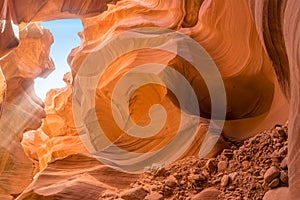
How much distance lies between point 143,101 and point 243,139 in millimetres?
1145

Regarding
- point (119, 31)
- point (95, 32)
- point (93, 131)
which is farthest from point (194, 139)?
point (95, 32)

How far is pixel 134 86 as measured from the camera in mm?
3627

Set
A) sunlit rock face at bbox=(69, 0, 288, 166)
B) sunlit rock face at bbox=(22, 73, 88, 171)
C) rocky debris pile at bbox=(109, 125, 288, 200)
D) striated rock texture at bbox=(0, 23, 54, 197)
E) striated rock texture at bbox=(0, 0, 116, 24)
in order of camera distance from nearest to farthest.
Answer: rocky debris pile at bbox=(109, 125, 288, 200)
sunlit rock face at bbox=(69, 0, 288, 166)
striated rock texture at bbox=(0, 0, 116, 24)
striated rock texture at bbox=(0, 23, 54, 197)
sunlit rock face at bbox=(22, 73, 88, 171)

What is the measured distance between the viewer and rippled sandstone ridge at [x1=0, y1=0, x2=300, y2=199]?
251 cm

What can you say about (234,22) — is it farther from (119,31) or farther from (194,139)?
(119,31)

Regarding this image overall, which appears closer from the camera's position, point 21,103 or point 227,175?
point 227,175

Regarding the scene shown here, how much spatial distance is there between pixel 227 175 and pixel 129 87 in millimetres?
1718

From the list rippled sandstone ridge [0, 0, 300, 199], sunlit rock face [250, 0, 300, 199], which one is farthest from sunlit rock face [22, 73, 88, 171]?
sunlit rock face [250, 0, 300, 199]

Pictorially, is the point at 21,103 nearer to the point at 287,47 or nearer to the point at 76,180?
the point at 76,180

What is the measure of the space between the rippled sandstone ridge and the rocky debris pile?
0.20 feet

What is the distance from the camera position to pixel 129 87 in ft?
12.1

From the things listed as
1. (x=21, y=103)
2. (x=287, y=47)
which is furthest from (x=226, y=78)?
(x=21, y=103)

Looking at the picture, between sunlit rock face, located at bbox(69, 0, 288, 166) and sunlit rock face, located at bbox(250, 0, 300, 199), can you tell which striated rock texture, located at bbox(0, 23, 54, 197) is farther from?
sunlit rock face, located at bbox(250, 0, 300, 199)

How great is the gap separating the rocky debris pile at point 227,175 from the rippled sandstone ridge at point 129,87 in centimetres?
6
